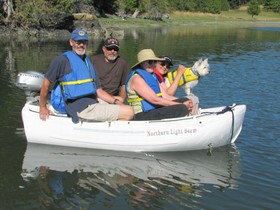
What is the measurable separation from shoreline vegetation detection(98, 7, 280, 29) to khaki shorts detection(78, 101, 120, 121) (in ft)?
153

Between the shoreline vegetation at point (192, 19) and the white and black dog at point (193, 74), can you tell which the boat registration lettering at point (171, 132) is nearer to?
the white and black dog at point (193, 74)

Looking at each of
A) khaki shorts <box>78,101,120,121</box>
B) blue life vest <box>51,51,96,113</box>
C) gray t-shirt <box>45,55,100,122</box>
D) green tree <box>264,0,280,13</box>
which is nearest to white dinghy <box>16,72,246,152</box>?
khaki shorts <box>78,101,120,121</box>

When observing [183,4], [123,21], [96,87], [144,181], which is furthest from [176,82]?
[183,4]

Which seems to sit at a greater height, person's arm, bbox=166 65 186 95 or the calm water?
person's arm, bbox=166 65 186 95

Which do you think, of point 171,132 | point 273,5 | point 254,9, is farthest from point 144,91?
point 273,5

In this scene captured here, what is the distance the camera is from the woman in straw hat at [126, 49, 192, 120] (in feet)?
25.5

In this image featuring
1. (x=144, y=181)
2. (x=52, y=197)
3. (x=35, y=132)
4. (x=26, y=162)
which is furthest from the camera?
(x=35, y=132)

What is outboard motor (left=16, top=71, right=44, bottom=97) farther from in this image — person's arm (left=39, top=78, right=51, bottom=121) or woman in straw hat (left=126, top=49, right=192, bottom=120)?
woman in straw hat (left=126, top=49, right=192, bottom=120)

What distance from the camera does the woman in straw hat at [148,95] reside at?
7.78 meters

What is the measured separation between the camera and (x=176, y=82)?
8867mm

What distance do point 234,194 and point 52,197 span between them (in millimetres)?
2823

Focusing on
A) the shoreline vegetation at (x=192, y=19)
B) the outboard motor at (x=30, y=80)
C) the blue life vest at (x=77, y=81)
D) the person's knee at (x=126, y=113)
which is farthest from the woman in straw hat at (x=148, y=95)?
Answer: the shoreline vegetation at (x=192, y=19)

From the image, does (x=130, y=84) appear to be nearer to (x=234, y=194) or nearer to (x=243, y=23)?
(x=234, y=194)

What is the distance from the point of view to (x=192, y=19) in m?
83.2
